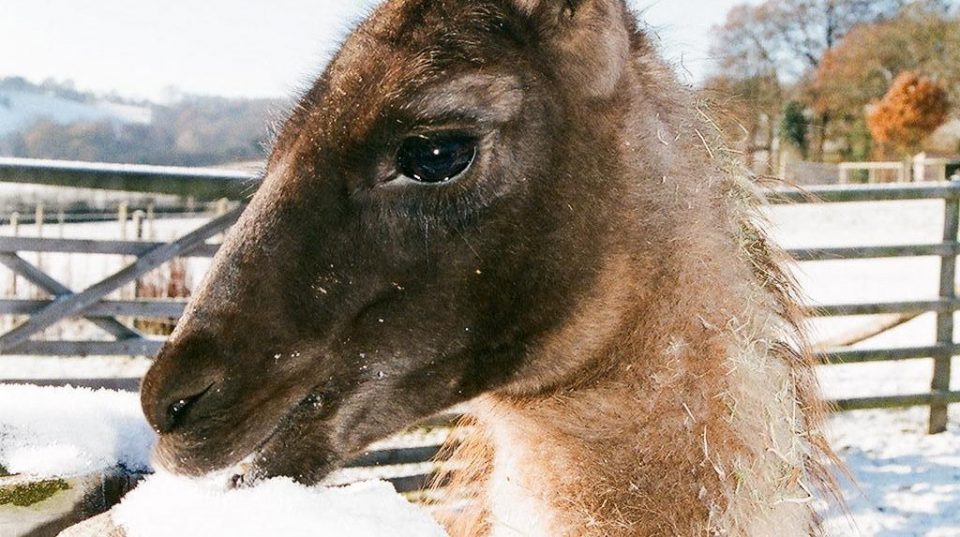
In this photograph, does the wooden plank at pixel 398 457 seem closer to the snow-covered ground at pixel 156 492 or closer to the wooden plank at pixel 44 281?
the wooden plank at pixel 44 281

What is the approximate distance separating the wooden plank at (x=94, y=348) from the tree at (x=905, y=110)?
4118cm

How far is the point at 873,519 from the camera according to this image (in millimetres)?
4992

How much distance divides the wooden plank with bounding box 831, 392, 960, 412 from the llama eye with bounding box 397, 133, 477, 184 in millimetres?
5498

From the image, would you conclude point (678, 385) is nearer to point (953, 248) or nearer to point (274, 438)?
point (274, 438)

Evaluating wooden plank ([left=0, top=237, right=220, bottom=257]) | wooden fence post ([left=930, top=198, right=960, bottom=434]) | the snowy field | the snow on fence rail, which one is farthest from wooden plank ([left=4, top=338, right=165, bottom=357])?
wooden fence post ([left=930, top=198, right=960, bottom=434])

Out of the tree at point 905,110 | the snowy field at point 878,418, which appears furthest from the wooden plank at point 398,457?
the tree at point 905,110

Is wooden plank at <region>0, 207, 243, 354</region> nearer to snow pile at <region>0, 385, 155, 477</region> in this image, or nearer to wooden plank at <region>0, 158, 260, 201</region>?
wooden plank at <region>0, 158, 260, 201</region>

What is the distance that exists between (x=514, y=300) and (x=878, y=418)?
6190 mm

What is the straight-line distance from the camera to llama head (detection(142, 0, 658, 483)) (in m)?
1.60

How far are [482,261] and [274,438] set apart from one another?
1.69 feet

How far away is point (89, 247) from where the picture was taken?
219 inches

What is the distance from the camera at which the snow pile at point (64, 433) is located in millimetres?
1282

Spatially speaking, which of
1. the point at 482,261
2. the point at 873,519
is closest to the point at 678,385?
the point at 482,261

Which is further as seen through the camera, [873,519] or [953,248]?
[953,248]
